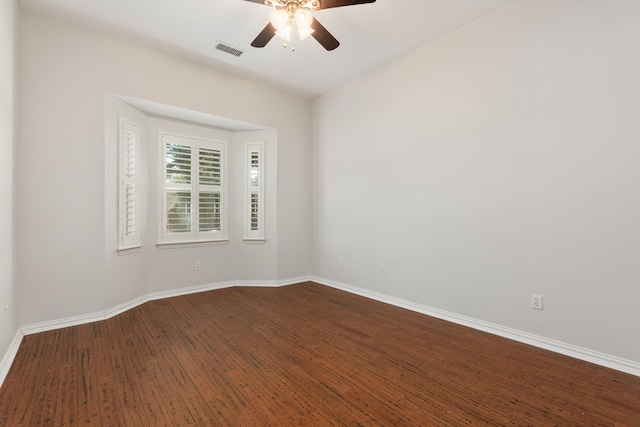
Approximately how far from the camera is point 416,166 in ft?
12.1

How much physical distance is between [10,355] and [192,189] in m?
2.62

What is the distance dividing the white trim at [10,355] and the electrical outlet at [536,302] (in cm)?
426

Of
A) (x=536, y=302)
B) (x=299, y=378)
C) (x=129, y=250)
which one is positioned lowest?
Answer: (x=299, y=378)

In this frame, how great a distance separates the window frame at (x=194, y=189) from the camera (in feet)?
13.8

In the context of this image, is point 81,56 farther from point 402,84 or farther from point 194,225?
point 402,84

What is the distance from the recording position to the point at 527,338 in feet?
9.05

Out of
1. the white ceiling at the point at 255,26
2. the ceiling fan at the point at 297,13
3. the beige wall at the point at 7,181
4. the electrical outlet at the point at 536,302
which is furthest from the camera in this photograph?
the white ceiling at the point at 255,26

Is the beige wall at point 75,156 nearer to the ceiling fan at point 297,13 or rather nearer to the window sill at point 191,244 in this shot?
the window sill at point 191,244

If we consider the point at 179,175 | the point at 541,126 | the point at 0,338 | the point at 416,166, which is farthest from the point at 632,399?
the point at 179,175

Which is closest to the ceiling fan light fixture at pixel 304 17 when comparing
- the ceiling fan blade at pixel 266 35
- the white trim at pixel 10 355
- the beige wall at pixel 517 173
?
the ceiling fan blade at pixel 266 35

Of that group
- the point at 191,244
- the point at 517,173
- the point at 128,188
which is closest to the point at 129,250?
the point at 128,188

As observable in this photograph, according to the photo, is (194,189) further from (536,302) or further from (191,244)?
(536,302)

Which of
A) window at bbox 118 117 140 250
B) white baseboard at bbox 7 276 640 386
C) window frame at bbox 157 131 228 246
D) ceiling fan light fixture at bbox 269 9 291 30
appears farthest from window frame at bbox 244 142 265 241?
ceiling fan light fixture at bbox 269 9 291 30

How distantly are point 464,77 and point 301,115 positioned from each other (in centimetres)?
272
